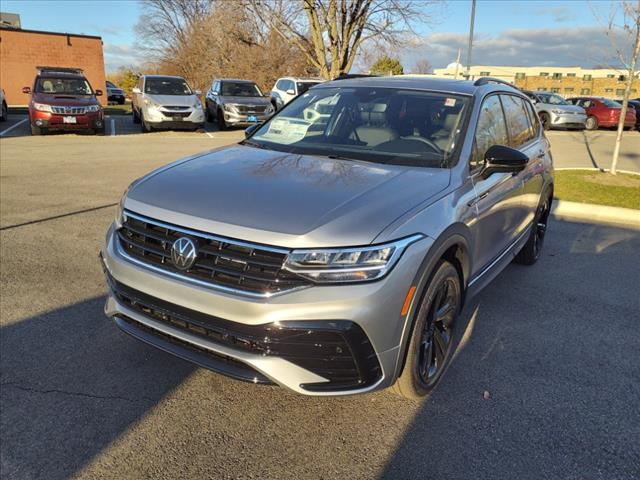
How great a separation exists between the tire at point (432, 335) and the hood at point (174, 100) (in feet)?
49.4

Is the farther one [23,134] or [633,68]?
[23,134]

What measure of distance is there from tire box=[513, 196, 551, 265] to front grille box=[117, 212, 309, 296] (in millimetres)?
3430

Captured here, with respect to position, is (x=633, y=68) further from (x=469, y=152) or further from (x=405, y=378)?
(x=405, y=378)

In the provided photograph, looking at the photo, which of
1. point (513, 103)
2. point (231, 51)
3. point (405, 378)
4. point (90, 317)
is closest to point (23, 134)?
point (90, 317)

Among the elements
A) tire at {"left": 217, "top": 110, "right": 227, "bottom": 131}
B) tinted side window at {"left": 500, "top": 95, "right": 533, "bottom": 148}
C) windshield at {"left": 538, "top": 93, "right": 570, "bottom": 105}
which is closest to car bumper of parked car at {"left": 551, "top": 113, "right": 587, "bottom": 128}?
windshield at {"left": 538, "top": 93, "right": 570, "bottom": 105}

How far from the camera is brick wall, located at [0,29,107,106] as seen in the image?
31.2 m

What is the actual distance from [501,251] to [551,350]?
2.70 ft

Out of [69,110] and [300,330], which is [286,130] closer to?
[300,330]

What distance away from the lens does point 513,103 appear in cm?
460

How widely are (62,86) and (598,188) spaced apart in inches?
581

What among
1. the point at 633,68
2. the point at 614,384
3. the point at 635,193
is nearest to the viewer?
the point at 614,384

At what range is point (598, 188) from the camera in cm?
908

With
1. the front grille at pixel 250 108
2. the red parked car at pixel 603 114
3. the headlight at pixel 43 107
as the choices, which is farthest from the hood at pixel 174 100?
the red parked car at pixel 603 114

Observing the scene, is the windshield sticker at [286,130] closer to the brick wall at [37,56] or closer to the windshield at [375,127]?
the windshield at [375,127]
